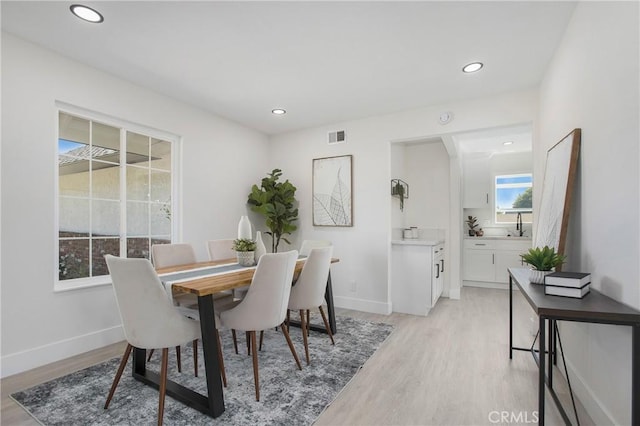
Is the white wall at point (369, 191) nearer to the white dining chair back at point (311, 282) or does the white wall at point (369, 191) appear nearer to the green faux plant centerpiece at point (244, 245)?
the white dining chair back at point (311, 282)

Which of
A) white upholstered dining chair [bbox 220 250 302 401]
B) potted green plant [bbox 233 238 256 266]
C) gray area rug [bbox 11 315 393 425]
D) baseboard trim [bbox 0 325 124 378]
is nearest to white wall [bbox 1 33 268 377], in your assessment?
baseboard trim [bbox 0 325 124 378]

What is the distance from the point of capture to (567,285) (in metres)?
1.60

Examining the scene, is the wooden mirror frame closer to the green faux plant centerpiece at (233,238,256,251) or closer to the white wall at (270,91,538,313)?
the white wall at (270,91,538,313)

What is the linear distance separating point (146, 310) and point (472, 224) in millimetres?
5744

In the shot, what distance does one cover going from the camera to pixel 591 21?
1.80 metres

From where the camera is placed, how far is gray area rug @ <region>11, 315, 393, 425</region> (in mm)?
1844

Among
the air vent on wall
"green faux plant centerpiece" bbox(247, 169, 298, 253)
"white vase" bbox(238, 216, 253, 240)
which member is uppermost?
the air vent on wall

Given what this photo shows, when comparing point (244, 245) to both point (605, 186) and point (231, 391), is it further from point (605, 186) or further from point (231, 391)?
point (605, 186)

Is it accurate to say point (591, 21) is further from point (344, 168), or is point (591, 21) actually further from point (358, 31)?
point (344, 168)

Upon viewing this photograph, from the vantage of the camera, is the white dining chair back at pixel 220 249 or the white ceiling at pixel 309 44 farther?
the white dining chair back at pixel 220 249

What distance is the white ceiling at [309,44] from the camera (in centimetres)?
207

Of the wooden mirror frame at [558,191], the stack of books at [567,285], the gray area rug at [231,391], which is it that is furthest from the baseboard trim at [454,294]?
the stack of books at [567,285]

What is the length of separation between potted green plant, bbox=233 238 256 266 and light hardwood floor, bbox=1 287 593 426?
125 cm

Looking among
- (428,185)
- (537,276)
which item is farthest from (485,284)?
(537,276)
